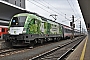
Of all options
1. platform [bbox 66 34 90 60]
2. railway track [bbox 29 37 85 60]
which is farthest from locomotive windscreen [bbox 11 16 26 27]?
platform [bbox 66 34 90 60]

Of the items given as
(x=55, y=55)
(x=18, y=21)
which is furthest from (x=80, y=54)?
(x=18, y=21)

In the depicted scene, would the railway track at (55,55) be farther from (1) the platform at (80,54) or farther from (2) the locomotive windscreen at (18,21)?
(2) the locomotive windscreen at (18,21)

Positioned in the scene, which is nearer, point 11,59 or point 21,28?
point 11,59

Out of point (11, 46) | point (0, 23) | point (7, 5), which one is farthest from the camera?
point (0, 23)

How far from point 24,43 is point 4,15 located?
17925 mm

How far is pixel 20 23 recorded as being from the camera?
59.8 ft

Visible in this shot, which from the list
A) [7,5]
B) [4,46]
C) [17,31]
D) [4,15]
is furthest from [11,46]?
[4,15]

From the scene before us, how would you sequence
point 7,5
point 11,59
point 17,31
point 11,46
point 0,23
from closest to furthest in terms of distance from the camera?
point 11,59, point 17,31, point 11,46, point 7,5, point 0,23

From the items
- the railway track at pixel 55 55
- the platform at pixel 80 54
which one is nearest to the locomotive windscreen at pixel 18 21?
the railway track at pixel 55 55

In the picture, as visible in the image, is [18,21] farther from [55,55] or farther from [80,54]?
[80,54]

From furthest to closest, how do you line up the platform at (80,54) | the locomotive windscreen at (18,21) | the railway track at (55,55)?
1. the locomotive windscreen at (18,21)
2. the railway track at (55,55)
3. the platform at (80,54)

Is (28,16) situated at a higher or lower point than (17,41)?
higher

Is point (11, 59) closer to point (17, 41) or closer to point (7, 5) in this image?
point (17, 41)

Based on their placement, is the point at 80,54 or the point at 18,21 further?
the point at 18,21
